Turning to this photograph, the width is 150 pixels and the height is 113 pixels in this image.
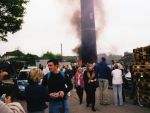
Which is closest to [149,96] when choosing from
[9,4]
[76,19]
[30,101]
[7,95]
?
[30,101]

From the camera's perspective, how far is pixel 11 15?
1870 inches

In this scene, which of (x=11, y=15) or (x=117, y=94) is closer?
(x=117, y=94)

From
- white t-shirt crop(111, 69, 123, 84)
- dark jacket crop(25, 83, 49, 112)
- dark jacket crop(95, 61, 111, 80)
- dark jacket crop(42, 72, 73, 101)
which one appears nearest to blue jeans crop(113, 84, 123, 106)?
white t-shirt crop(111, 69, 123, 84)

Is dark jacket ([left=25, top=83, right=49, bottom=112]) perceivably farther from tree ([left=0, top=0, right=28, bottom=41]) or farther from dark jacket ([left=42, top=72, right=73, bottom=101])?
tree ([left=0, top=0, right=28, bottom=41])

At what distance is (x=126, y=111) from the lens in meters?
14.9

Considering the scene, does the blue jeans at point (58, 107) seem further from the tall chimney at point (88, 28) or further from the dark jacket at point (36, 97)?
the tall chimney at point (88, 28)

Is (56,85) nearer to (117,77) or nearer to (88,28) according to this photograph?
(117,77)

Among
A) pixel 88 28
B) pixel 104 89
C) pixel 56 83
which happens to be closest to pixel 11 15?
pixel 88 28

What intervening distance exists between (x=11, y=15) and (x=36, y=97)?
135ft

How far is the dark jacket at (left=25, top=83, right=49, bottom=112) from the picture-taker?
736cm

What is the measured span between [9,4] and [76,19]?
21.7 meters

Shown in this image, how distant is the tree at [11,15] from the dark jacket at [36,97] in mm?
39654

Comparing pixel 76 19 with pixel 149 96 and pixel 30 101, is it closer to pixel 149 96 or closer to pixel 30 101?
pixel 149 96

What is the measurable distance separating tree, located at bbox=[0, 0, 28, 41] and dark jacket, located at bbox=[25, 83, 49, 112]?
39654 millimetres
